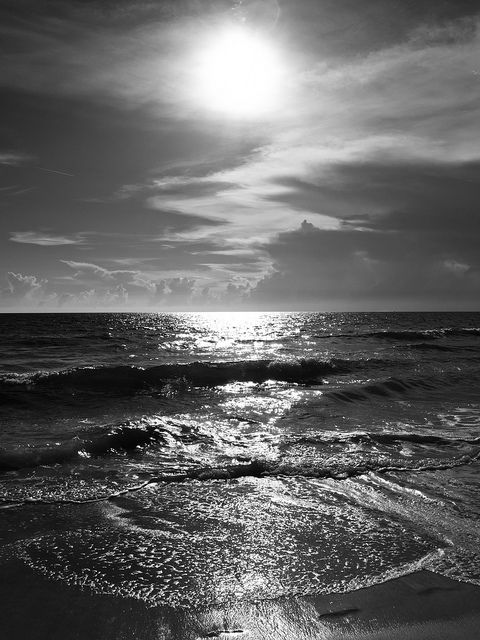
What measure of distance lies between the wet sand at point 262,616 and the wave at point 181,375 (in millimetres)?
13881

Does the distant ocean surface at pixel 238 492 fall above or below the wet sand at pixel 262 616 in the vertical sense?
below

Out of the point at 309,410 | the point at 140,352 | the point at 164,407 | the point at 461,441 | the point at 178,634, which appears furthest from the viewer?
the point at 140,352

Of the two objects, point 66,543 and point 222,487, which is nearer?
point 66,543

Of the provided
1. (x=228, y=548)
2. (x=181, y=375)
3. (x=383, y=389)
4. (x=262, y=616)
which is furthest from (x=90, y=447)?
(x=181, y=375)

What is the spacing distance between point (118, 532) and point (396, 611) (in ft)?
10.1

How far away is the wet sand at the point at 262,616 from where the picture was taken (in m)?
3.26

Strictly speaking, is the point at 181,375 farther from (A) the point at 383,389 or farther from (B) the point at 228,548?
(B) the point at 228,548

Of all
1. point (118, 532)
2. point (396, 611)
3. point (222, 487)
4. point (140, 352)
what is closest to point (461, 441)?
point (222, 487)

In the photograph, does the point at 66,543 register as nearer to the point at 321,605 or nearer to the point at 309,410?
the point at 321,605

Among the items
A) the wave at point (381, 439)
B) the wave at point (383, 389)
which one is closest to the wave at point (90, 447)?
the wave at point (381, 439)

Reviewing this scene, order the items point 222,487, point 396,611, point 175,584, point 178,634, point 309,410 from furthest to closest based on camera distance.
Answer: point 309,410 < point 222,487 < point 175,584 < point 396,611 < point 178,634

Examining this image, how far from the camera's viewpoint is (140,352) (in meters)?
30.6

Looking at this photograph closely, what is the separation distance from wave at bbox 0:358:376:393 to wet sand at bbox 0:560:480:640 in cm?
1388

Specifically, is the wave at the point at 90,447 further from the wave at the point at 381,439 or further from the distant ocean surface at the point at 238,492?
the wave at the point at 381,439
